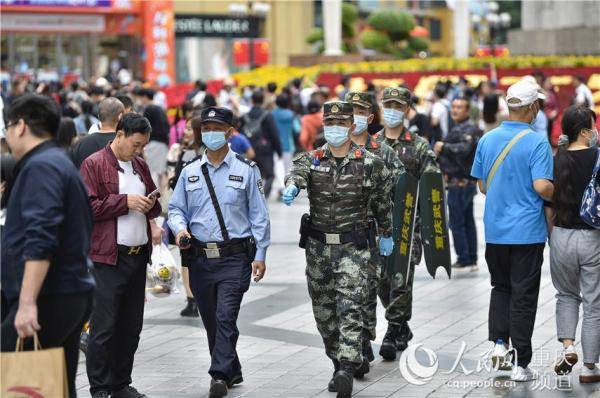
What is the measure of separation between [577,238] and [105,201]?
115 inches

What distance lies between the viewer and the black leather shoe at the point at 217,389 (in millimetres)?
7562

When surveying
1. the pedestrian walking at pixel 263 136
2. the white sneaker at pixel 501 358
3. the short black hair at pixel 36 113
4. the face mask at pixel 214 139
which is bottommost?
the white sneaker at pixel 501 358

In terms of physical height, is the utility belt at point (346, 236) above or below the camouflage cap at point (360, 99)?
below

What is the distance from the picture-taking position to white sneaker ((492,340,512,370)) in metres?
7.98

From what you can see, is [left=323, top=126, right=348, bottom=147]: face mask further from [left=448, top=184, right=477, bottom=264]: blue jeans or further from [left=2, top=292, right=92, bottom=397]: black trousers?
[left=448, top=184, right=477, bottom=264]: blue jeans

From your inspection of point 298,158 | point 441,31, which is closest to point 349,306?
point 298,158

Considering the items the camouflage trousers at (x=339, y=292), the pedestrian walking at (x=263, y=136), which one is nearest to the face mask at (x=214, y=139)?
the camouflage trousers at (x=339, y=292)

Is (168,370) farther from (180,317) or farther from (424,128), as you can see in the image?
(424,128)

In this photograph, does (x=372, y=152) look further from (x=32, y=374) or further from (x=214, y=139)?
(x=32, y=374)

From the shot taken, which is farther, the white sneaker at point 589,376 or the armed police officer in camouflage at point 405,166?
the armed police officer in camouflage at point 405,166

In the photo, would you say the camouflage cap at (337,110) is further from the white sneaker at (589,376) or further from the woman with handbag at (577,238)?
the white sneaker at (589,376)

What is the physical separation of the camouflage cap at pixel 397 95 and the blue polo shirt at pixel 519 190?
1.26 metres

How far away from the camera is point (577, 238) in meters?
7.84

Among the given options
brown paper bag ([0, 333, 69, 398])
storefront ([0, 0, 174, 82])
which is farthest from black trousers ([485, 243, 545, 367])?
storefront ([0, 0, 174, 82])
